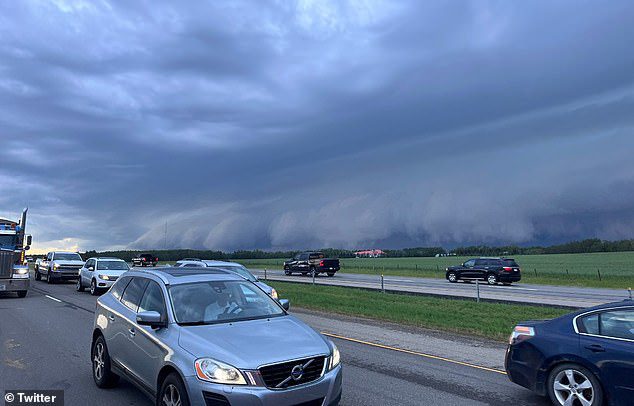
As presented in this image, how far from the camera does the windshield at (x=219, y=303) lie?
5398 millimetres

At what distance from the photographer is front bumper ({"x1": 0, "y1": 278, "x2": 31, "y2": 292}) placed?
19294mm

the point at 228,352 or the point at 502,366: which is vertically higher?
the point at 228,352

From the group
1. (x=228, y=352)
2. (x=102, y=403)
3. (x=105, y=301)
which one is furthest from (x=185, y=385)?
(x=105, y=301)

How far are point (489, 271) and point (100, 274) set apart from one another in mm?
26607

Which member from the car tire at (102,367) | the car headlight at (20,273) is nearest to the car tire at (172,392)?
the car tire at (102,367)

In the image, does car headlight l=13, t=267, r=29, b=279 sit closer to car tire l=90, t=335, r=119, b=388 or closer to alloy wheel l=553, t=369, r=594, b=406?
car tire l=90, t=335, r=119, b=388

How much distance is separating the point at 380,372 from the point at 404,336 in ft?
12.9

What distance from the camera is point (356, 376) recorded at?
7500 millimetres

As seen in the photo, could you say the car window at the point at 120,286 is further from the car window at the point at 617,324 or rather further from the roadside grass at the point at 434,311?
the roadside grass at the point at 434,311

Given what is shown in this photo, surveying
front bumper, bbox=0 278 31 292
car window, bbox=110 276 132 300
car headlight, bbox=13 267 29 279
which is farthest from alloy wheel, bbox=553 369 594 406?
car headlight, bbox=13 267 29 279

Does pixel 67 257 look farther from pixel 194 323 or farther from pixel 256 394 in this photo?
pixel 256 394

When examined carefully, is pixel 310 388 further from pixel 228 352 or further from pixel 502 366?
pixel 502 366

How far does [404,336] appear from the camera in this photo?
11570mm

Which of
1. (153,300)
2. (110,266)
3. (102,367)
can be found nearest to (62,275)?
(110,266)
